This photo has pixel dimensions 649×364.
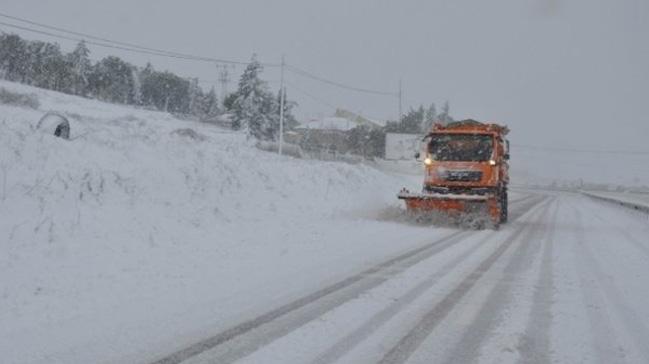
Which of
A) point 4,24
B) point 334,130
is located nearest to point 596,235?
point 4,24

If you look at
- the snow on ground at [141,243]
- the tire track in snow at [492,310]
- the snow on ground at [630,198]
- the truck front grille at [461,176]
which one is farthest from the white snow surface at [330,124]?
the tire track in snow at [492,310]

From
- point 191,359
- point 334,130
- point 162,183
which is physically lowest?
point 191,359

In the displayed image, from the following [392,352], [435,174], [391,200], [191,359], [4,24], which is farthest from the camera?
[4,24]

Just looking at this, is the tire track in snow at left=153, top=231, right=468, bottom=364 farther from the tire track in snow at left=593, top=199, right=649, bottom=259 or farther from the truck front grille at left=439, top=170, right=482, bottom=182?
the truck front grille at left=439, top=170, right=482, bottom=182

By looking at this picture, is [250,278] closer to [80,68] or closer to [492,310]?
[492,310]

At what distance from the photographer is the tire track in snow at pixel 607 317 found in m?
5.76

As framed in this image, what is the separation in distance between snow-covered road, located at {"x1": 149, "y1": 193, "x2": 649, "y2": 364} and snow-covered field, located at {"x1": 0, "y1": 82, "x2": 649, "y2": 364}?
3cm

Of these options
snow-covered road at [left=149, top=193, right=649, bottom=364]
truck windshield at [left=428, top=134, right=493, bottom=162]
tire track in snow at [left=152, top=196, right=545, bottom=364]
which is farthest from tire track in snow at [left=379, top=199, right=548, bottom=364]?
truck windshield at [left=428, top=134, right=493, bottom=162]

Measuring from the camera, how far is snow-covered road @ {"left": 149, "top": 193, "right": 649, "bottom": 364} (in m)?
5.48

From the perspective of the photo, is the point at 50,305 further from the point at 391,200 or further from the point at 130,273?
the point at 391,200

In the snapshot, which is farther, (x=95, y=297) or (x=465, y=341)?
(x=95, y=297)

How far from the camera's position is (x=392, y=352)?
5.48 m

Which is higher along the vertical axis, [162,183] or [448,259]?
[162,183]

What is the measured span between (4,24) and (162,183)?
107 ft
